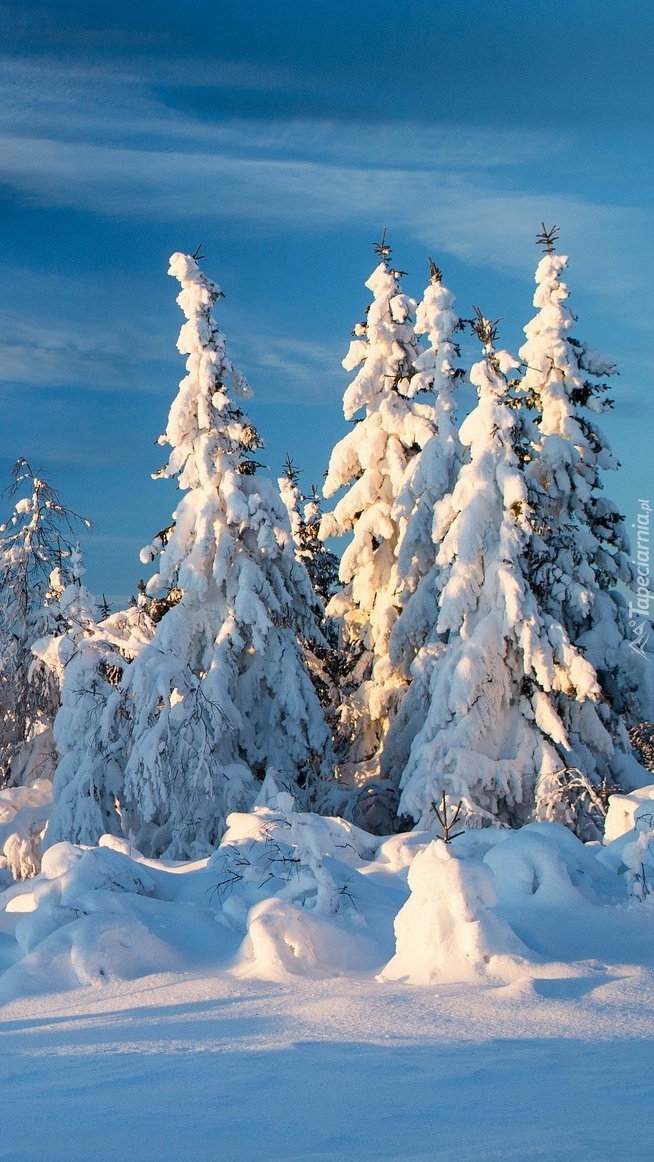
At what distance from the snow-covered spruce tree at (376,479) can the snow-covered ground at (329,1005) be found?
12195mm

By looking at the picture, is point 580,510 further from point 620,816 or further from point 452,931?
point 452,931

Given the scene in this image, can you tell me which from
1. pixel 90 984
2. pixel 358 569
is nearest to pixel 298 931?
pixel 90 984

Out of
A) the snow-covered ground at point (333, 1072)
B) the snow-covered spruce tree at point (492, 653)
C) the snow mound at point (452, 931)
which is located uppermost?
the snow-covered spruce tree at point (492, 653)

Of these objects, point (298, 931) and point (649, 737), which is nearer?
point (298, 931)

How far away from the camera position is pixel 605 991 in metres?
6.47

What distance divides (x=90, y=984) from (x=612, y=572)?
57.0ft

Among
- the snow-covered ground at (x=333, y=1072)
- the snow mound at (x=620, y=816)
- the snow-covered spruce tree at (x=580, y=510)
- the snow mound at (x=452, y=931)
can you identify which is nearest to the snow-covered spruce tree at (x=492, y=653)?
the snow-covered spruce tree at (x=580, y=510)

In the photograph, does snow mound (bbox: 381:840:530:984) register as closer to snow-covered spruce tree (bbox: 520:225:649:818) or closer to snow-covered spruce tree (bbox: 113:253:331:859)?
snow-covered spruce tree (bbox: 113:253:331:859)

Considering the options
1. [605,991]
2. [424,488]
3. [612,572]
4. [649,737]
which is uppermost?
Result: [424,488]

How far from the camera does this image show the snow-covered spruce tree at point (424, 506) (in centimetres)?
2075

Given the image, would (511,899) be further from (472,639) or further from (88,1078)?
(472,639)

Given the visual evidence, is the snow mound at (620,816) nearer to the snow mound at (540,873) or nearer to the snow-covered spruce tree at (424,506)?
the snow mound at (540,873)

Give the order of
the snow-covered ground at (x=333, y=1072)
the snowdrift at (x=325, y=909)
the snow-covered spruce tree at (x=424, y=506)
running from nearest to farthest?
the snow-covered ground at (x=333, y=1072), the snowdrift at (x=325, y=909), the snow-covered spruce tree at (x=424, y=506)

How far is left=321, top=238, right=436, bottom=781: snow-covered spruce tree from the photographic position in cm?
2259
